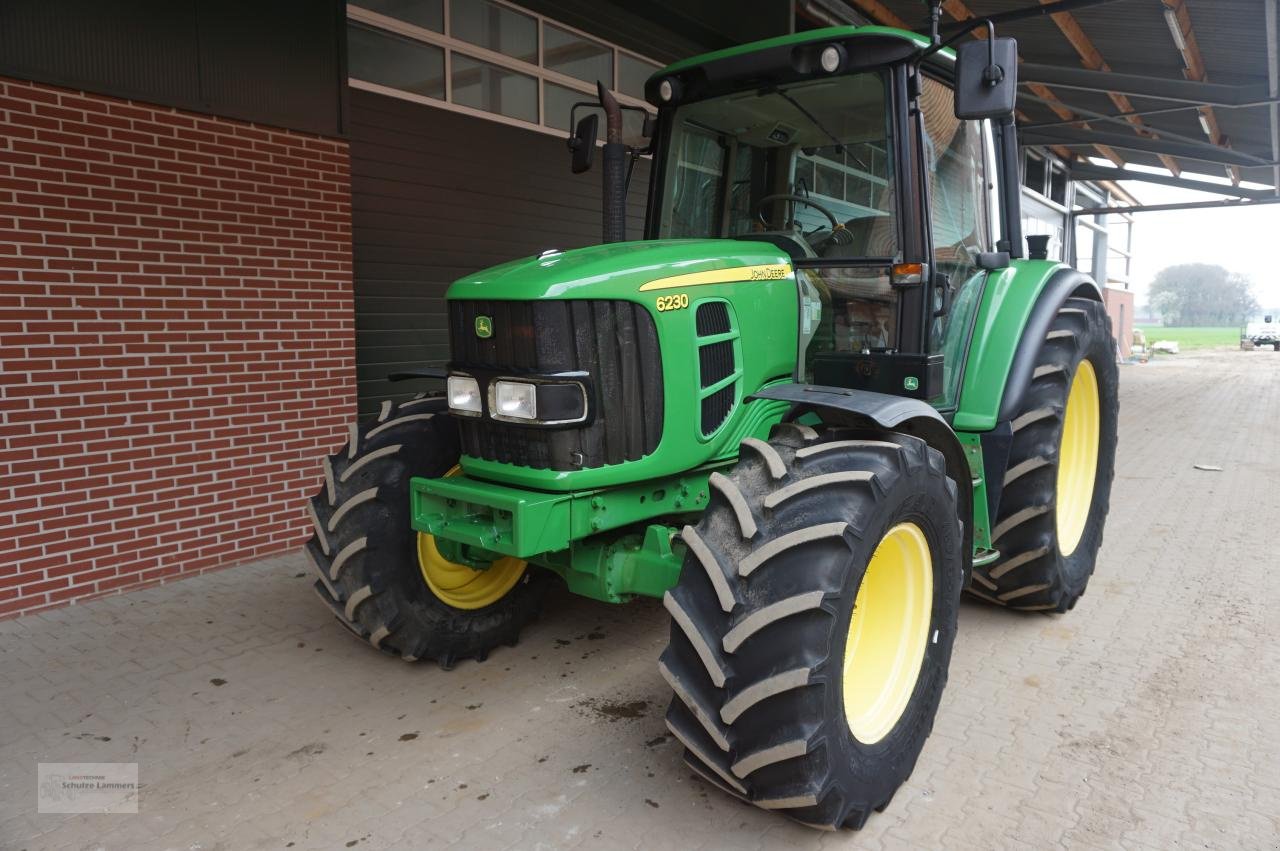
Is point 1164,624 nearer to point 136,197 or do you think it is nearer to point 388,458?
point 388,458

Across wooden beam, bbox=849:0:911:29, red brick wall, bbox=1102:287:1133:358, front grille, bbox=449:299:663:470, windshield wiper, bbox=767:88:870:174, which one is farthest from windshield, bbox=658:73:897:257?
red brick wall, bbox=1102:287:1133:358

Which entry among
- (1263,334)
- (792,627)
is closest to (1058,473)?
(792,627)

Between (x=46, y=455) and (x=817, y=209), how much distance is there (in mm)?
3648

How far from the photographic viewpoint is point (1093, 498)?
466cm

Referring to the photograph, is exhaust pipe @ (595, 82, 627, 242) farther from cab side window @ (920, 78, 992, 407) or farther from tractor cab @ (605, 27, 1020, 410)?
cab side window @ (920, 78, 992, 407)

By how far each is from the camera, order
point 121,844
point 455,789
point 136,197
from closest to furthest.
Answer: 1. point 121,844
2. point 455,789
3. point 136,197

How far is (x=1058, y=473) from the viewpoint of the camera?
404 centimetres

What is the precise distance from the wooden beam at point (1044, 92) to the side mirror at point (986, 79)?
1231 mm

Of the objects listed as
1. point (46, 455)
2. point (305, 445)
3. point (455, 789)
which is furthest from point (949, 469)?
point (46, 455)

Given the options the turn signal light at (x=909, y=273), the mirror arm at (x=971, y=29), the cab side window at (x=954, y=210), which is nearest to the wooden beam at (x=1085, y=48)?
the cab side window at (x=954, y=210)

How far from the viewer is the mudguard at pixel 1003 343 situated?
370 centimetres

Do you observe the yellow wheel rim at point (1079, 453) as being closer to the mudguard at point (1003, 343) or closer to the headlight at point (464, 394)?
the mudguard at point (1003, 343)

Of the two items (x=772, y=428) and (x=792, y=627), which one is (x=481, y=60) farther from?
(x=792, y=627)

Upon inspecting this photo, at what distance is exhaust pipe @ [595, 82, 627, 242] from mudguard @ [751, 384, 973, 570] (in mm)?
1039
